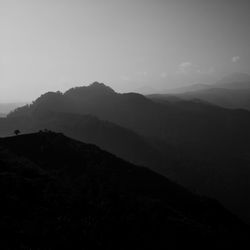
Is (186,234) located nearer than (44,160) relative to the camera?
Yes

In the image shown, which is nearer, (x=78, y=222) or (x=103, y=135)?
Result: (x=78, y=222)

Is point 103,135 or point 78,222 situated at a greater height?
point 78,222

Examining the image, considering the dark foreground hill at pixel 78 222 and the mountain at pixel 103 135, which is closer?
the dark foreground hill at pixel 78 222

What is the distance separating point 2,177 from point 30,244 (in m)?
10.2

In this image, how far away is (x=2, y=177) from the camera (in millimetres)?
23219

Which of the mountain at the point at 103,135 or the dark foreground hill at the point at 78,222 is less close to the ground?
the dark foreground hill at the point at 78,222

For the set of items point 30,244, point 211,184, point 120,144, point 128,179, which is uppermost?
point 30,244

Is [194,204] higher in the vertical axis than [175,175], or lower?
Answer: higher

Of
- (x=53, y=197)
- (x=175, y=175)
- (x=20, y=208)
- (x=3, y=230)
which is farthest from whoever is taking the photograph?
(x=175, y=175)

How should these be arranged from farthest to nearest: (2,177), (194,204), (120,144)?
(120,144) < (194,204) < (2,177)

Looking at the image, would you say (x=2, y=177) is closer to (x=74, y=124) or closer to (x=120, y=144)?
(x=120, y=144)

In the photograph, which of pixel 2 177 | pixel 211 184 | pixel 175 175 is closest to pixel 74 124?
pixel 175 175

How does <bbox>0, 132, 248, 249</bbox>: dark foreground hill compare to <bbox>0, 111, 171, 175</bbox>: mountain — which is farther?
<bbox>0, 111, 171, 175</bbox>: mountain

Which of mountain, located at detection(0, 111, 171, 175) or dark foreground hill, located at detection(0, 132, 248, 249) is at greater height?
dark foreground hill, located at detection(0, 132, 248, 249)
